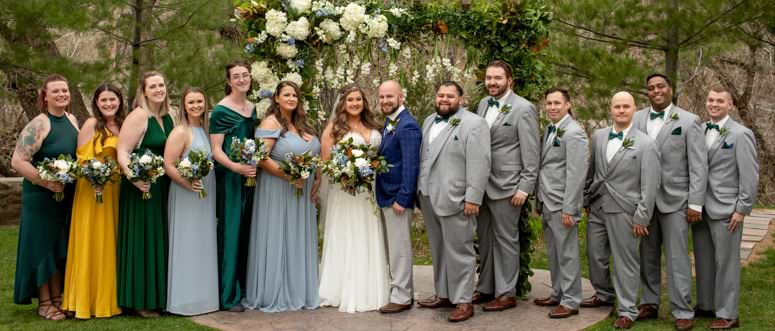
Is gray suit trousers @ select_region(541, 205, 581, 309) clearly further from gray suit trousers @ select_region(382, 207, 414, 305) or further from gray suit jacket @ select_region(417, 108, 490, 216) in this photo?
gray suit trousers @ select_region(382, 207, 414, 305)

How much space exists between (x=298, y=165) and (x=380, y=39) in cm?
161

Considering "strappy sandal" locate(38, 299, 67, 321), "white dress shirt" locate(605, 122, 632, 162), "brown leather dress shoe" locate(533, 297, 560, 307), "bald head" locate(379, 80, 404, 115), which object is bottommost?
"strappy sandal" locate(38, 299, 67, 321)

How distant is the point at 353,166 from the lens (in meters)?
6.19

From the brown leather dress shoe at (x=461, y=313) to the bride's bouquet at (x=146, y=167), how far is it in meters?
2.58

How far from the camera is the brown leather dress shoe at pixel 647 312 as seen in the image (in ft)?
21.0

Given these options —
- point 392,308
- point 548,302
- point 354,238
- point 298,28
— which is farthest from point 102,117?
point 548,302

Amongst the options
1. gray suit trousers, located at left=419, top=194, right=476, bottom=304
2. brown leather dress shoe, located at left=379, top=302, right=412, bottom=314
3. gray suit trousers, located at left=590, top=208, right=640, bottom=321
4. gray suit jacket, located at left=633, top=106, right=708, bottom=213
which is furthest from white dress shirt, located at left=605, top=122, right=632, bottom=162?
brown leather dress shoe, located at left=379, top=302, right=412, bottom=314

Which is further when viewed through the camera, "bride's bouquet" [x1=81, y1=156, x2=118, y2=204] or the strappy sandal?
the strappy sandal

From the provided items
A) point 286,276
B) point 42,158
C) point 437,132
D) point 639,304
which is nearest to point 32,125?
point 42,158

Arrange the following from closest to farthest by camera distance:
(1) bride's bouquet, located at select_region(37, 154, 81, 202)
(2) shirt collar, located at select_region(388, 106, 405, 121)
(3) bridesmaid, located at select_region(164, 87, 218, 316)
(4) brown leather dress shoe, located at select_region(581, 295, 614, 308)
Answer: (1) bride's bouquet, located at select_region(37, 154, 81, 202)
(3) bridesmaid, located at select_region(164, 87, 218, 316)
(2) shirt collar, located at select_region(388, 106, 405, 121)
(4) brown leather dress shoe, located at select_region(581, 295, 614, 308)

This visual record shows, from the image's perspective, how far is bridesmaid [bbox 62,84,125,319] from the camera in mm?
6258

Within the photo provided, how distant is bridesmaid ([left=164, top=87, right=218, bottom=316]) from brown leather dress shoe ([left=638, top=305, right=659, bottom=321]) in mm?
3558

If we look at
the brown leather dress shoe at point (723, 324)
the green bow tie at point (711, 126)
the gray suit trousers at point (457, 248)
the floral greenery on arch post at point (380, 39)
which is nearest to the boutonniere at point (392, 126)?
the gray suit trousers at point (457, 248)

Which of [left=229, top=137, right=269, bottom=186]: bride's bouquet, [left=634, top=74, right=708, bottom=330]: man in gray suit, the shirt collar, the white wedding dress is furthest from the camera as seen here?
the white wedding dress
